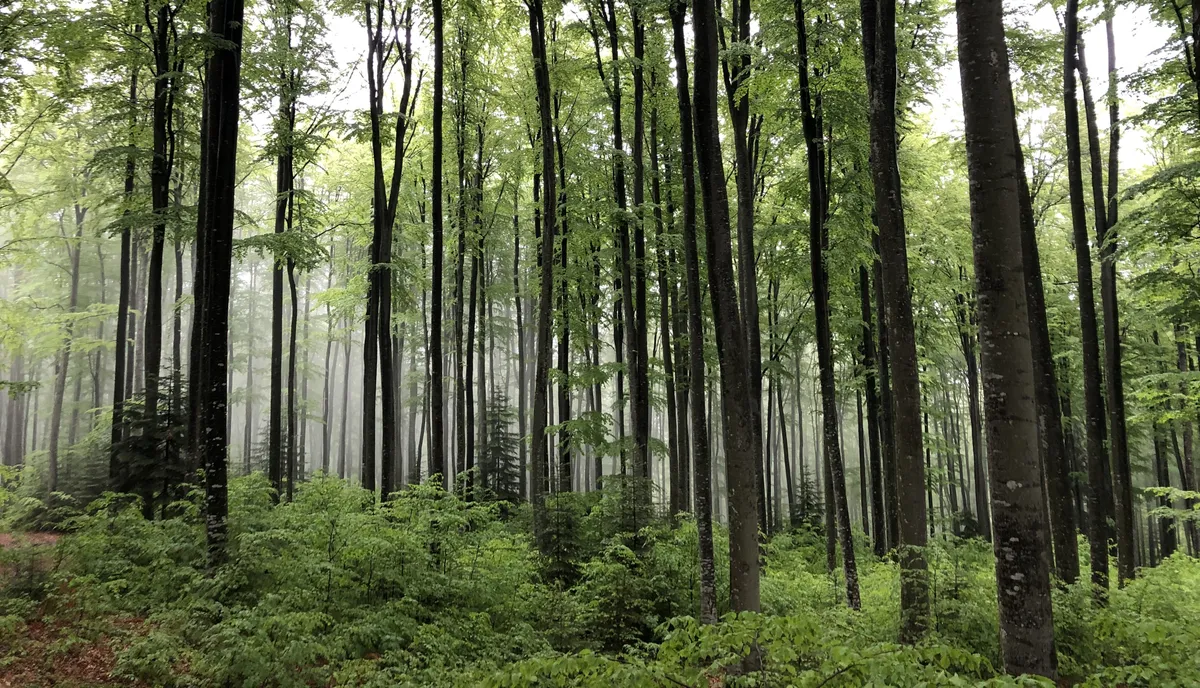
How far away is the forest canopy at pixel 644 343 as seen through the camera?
5.20 meters

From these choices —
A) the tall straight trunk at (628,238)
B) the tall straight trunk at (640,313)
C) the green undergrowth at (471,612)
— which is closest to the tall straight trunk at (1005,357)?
the green undergrowth at (471,612)

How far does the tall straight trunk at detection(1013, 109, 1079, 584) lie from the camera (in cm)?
860

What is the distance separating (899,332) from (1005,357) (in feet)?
10.2

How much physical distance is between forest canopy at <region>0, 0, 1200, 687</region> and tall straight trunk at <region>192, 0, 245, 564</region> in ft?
0.18

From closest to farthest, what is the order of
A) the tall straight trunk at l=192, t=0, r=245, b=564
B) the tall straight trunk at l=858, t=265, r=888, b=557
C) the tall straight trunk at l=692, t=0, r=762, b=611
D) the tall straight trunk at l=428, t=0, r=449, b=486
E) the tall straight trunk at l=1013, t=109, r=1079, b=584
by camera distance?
the tall straight trunk at l=692, t=0, r=762, b=611 < the tall straight trunk at l=192, t=0, r=245, b=564 < the tall straight trunk at l=1013, t=109, r=1079, b=584 < the tall straight trunk at l=428, t=0, r=449, b=486 < the tall straight trunk at l=858, t=265, r=888, b=557

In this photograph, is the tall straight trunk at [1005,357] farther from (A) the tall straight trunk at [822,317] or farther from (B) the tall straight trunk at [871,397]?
(B) the tall straight trunk at [871,397]

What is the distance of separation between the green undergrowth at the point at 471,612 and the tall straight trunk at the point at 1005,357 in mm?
569

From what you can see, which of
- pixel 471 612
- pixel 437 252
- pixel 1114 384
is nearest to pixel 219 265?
pixel 437 252

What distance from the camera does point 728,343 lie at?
21.7 feet

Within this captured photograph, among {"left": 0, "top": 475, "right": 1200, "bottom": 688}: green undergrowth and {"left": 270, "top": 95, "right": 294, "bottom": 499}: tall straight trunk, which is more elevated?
{"left": 270, "top": 95, "right": 294, "bottom": 499}: tall straight trunk

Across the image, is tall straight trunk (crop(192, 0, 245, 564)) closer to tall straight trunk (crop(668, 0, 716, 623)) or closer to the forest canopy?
the forest canopy

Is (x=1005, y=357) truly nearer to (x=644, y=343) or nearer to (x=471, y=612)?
(x=471, y=612)

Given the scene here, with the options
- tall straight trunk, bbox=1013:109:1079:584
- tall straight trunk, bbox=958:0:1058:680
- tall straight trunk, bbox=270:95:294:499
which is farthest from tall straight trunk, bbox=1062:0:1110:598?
tall straight trunk, bbox=270:95:294:499

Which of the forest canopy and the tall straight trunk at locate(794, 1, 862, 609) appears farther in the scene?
the tall straight trunk at locate(794, 1, 862, 609)
